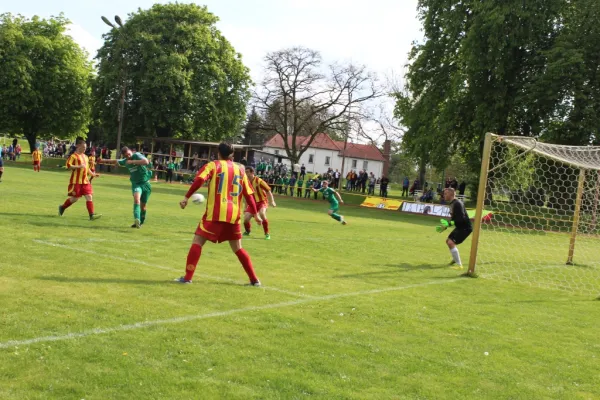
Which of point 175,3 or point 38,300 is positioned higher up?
point 175,3

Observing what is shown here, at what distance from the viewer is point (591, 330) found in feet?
26.3

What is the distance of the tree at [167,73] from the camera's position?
50531 millimetres

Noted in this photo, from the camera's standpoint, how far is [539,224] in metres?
22.0

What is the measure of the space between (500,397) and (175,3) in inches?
2140

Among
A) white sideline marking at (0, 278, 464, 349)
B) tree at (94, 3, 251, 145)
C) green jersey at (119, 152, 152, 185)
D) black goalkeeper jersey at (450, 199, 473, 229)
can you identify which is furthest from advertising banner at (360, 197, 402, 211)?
white sideline marking at (0, 278, 464, 349)

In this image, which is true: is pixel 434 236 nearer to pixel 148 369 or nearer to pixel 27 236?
pixel 27 236

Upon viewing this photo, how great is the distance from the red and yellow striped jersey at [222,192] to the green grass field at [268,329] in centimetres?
104

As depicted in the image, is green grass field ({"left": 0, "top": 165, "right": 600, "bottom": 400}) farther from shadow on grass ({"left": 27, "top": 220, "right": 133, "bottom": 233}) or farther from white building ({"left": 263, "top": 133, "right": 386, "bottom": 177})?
white building ({"left": 263, "top": 133, "right": 386, "bottom": 177})

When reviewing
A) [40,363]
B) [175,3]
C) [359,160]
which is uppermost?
[175,3]

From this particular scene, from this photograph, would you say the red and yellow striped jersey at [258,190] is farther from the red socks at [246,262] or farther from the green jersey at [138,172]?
the red socks at [246,262]

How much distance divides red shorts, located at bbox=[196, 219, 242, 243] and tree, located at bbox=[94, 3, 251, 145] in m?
43.6

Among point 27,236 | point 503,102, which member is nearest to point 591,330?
point 27,236

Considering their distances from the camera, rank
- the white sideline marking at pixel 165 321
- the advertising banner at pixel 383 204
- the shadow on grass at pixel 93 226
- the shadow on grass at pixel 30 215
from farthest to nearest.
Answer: the advertising banner at pixel 383 204 < the shadow on grass at pixel 30 215 < the shadow on grass at pixel 93 226 < the white sideline marking at pixel 165 321

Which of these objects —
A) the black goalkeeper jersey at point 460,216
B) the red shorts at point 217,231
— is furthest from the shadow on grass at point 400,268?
the red shorts at point 217,231
